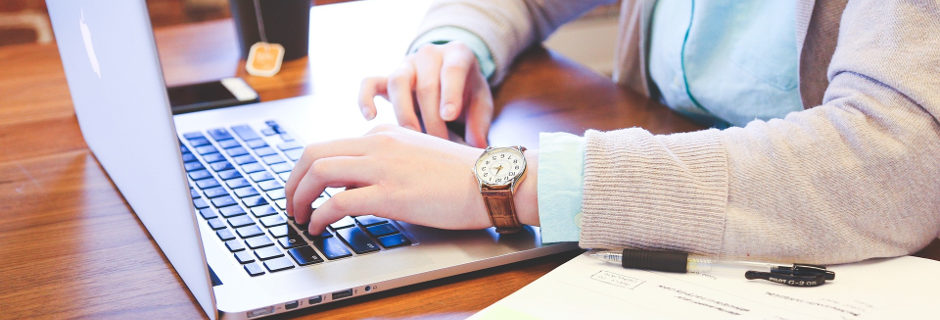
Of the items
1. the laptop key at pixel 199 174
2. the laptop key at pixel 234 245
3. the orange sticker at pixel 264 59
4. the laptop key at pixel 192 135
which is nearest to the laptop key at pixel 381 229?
the laptop key at pixel 234 245

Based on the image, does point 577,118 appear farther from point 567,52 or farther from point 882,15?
point 567,52

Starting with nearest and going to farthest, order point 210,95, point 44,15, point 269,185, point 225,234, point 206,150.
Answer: point 225,234 < point 269,185 < point 206,150 < point 210,95 < point 44,15

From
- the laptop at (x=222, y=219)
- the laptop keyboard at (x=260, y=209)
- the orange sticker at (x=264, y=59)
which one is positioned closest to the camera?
the laptop at (x=222, y=219)

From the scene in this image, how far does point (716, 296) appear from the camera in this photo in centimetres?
57

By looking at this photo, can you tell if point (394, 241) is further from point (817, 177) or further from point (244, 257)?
point (817, 177)

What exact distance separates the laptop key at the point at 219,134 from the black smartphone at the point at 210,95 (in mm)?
93

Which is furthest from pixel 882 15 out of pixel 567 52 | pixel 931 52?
pixel 567 52

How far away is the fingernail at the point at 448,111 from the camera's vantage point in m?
0.87

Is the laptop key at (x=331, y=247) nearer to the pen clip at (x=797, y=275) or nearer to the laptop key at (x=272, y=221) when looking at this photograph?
the laptop key at (x=272, y=221)

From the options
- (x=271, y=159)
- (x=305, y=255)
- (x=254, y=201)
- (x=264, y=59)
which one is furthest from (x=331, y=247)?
(x=264, y=59)

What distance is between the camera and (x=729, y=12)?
0.93 meters

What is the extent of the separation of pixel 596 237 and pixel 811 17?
0.32 metres

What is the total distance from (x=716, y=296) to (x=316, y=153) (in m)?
0.34

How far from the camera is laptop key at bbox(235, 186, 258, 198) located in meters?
0.74
